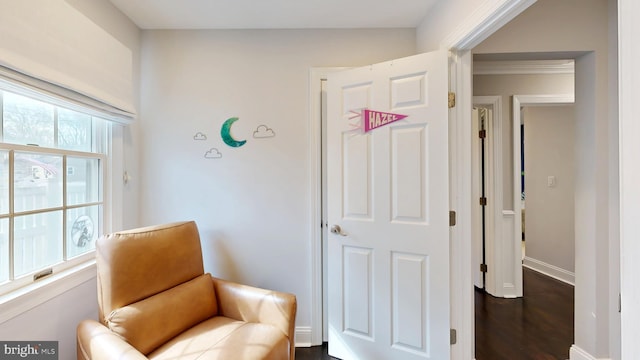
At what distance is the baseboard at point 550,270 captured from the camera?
313 cm

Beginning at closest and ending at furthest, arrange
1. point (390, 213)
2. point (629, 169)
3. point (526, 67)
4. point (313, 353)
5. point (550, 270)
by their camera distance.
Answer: point (629, 169) → point (390, 213) → point (313, 353) → point (526, 67) → point (550, 270)

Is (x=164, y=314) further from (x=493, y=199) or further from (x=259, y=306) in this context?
(x=493, y=199)

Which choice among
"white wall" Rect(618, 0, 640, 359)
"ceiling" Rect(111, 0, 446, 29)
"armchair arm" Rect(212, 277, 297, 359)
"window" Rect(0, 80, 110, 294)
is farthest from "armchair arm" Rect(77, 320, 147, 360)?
"ceiling" Rect(111, 0, 446, 29)

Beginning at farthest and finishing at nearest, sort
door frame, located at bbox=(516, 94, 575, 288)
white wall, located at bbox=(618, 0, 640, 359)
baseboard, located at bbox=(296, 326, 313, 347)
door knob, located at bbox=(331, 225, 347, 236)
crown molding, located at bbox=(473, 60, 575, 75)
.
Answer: door frame, located at bbox=(516, 94, 575, 288) < crown molding, located at bbox=(473, 60, 575, 75) < baseboard, located at bbox=(296, 326, 313, 347) < door knob, located at bbox=(331, 225, 347, 236) < white wall, located at bbox=(618, 0, 640, 359)

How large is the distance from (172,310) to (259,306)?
0.48 m

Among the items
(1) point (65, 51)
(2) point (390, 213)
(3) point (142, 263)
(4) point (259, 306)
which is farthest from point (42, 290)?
(2) point (390, 213)

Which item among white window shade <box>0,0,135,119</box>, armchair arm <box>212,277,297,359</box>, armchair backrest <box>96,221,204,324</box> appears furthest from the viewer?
armchair arm <box>212,277,297,359</box>

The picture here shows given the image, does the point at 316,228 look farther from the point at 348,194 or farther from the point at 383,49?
the point at 383,49

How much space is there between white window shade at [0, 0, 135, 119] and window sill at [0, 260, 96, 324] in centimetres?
96

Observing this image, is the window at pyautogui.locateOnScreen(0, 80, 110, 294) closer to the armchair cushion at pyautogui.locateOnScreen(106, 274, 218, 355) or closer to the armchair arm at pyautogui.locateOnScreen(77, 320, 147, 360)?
the armchair arm at pyautogui.locateOnScreen(77, 320, 147, 360)

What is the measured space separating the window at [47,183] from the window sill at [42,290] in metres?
0.04

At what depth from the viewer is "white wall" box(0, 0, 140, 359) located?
47.1 inches

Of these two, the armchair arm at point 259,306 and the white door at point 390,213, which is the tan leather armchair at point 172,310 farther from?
the white door at point 390,213

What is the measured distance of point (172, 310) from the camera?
146 cm
